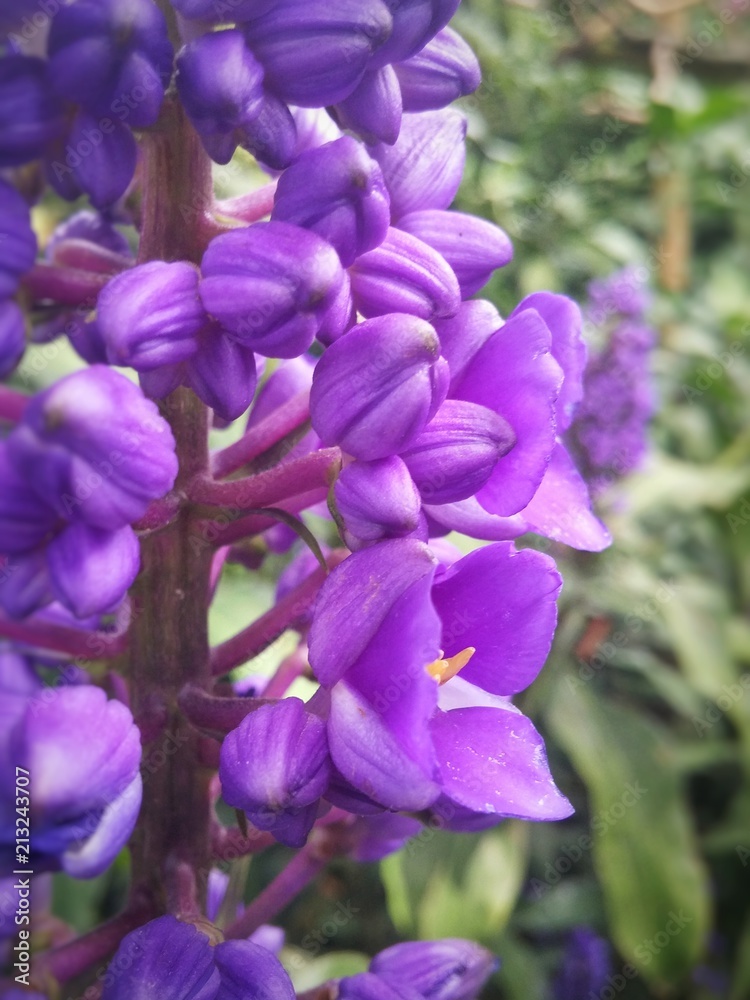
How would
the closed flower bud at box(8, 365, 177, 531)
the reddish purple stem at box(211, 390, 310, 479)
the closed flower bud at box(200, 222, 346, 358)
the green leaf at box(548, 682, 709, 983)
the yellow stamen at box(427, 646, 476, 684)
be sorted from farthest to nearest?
the green leaf at box(548, 682, 709, 983) < the reddish purple stem at box(211, 390, 310, 479) < the yellow stamen at box(427, 646, 476, 684) < the closed flower bud at box(200, 222, 346, 358) < the closed flower bud at box(8, 365, 177, 531)

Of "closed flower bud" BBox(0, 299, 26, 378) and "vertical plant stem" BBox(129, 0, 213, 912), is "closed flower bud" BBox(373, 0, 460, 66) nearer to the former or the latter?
"vertical plant stem" BBox(129, 0, 213, 912)

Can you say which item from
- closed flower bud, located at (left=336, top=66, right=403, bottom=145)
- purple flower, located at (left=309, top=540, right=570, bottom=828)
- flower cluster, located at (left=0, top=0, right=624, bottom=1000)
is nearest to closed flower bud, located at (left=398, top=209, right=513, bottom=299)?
flower cluster, located at (left=0, top=0, right=624, bottom=1000)

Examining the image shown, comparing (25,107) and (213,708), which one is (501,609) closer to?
(213,708)

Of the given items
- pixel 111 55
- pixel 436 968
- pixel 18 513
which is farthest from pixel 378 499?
pixel 436 968

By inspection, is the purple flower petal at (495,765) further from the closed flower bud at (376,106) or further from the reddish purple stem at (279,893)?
the closed flower bud at (376,106)

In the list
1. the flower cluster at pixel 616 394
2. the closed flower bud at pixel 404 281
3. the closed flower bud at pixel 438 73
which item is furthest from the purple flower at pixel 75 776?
the flower cluster at pixel 616 394
